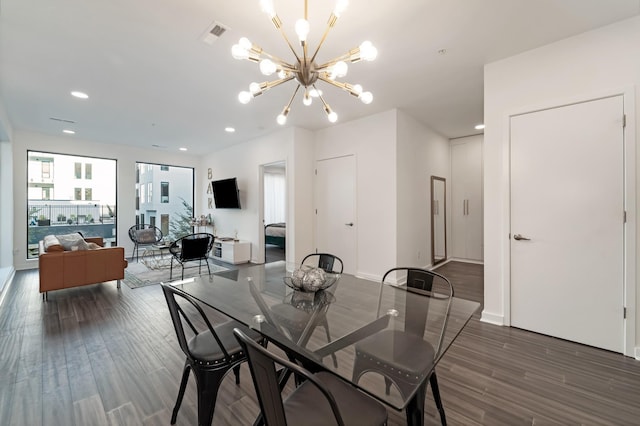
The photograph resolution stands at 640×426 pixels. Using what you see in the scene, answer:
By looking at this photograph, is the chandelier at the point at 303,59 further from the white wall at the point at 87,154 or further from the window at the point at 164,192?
the window at the point at 164,192

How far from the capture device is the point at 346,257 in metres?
4.86

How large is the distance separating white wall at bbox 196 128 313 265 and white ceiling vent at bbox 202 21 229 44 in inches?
106

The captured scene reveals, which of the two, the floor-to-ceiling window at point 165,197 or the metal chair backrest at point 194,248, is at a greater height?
the floor-to-ceiling window at point 165,197

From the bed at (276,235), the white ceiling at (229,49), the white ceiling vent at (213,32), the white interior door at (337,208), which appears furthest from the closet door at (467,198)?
the white ceiling vent at (213,32)

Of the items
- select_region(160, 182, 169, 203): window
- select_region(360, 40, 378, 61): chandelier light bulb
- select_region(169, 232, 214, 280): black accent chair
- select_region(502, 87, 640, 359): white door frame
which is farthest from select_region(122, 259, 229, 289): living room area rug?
select_region(502, 87, 640, 359): white door frame

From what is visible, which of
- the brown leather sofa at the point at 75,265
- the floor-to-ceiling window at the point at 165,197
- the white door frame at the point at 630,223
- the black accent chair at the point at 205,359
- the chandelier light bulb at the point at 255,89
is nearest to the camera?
the black accent chair at the point at 205,359

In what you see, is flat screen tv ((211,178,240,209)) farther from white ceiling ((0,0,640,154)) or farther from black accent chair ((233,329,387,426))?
black accent chair ((233,329,387,426))

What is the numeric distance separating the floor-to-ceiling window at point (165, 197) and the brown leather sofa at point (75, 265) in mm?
3036

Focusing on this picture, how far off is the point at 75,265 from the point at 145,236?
293 cm

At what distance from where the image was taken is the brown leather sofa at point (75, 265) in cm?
347

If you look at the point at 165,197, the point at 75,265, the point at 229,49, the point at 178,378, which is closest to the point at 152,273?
the point at 75,265

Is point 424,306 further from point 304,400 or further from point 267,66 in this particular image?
point 267,66

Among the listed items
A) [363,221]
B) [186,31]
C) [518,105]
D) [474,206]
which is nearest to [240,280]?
[186,31]

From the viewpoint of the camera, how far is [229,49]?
2.60 m
